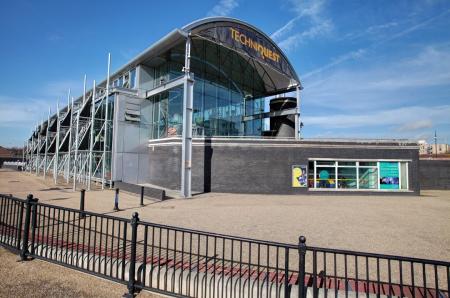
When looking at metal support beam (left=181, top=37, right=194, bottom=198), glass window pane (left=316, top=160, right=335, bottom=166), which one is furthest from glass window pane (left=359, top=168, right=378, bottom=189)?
metal support beam (left=181, top=37, right=194, bottom=198)

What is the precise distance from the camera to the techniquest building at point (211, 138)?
22.8m

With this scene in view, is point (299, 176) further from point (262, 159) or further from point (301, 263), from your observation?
point (301, 263)

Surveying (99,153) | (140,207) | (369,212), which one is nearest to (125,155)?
(99,153)

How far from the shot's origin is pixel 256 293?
4770 mm

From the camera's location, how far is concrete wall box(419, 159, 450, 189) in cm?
3108

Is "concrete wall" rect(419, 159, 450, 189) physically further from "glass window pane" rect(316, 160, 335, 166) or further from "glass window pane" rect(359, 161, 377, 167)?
"glass window pane" rect(316, 160, 335, 166)

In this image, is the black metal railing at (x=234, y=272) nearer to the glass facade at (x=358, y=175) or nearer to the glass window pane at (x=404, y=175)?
the glass facade at (x=358, y=175)

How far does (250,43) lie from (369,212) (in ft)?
63.0

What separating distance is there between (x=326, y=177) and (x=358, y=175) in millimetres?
2558

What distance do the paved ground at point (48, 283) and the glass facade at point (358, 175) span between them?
19.7 meters

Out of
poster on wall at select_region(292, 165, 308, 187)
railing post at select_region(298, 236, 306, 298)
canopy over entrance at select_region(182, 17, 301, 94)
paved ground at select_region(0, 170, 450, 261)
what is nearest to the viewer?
railing post at select_region(298, 236, 306, 298)

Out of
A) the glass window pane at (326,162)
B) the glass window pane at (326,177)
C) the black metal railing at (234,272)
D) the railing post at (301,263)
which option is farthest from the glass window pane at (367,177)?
the railing post at (301,263)

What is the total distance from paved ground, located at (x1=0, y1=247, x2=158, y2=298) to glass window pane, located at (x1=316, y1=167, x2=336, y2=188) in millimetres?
19977

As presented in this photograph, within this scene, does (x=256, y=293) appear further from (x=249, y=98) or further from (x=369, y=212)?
(x=249, y=98)
